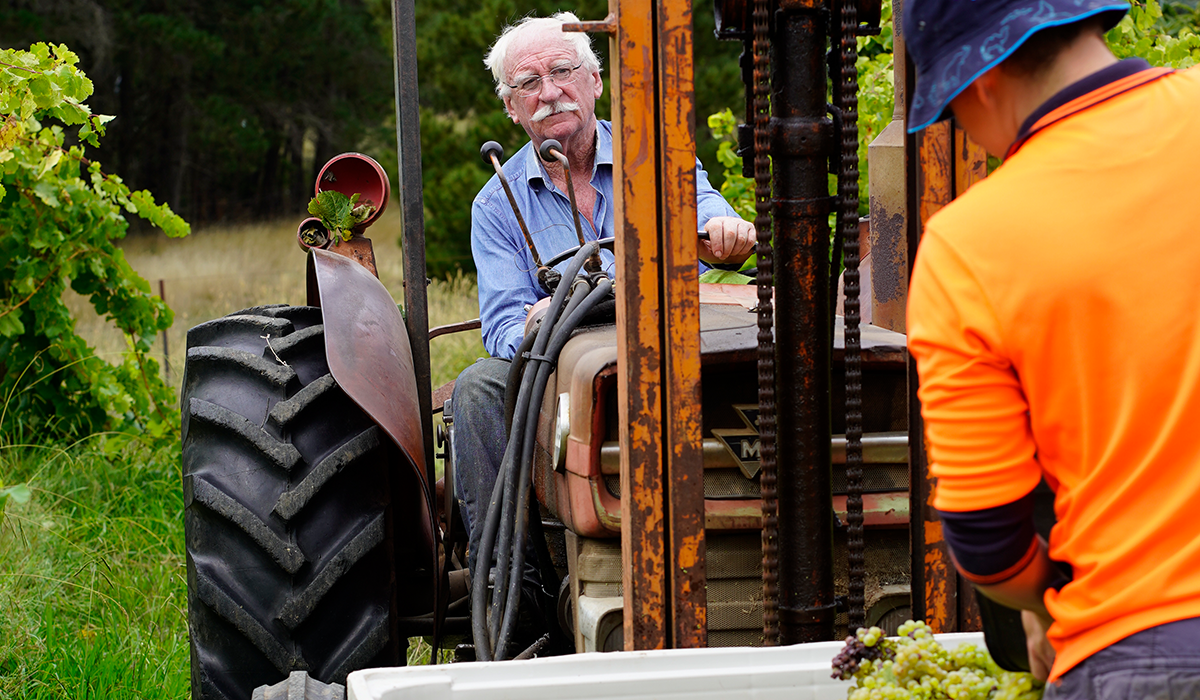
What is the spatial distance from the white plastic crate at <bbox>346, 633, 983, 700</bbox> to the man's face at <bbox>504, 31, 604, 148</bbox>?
82.5 inches

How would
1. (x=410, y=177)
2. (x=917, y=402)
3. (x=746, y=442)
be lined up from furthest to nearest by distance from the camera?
1. (x=410, y=177)
2. (x=746, y=442)
3. (x=917, y=402)

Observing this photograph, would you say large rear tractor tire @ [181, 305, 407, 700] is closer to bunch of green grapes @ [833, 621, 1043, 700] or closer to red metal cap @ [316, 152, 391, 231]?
red metal cap @ [316, 152, 391, 231]

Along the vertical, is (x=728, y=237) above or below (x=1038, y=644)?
above

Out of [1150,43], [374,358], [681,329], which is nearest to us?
[681,329]

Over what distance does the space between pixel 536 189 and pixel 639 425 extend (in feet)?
5.46

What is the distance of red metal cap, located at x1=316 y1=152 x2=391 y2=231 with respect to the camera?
3195 millimetres

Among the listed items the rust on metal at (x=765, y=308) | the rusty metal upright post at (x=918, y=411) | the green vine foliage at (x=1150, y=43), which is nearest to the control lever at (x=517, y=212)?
the rust on metal at (x=765, y=308)

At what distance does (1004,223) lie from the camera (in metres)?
1.25

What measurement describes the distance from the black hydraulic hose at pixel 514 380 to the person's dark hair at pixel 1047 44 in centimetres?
151

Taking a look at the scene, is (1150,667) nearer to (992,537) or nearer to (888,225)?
(992,537)

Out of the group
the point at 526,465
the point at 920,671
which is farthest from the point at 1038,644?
the point at 526,465

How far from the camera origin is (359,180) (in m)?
3.27

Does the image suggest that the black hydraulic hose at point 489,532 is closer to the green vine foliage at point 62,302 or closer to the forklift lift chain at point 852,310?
the forklift lift chain at point 852,310

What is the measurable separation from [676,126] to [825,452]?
0.60 m
